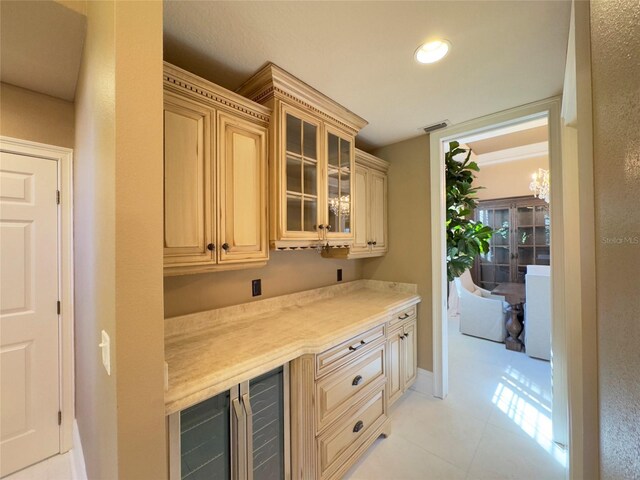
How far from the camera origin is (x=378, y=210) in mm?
2562

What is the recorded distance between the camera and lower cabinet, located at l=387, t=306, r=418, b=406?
6.55ft

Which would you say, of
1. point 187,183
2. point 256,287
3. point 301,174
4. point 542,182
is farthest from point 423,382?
point 542,182

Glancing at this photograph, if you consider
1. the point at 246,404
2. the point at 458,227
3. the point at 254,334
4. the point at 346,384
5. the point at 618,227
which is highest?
the point at 458,227

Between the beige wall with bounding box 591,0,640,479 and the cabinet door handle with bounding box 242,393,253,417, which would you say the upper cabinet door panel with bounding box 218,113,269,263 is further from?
the beige wall with bounding box 591,0,640,479

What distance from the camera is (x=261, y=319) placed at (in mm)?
1723

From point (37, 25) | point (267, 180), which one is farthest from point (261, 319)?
point (37, 25)

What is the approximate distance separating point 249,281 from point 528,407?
267 cm

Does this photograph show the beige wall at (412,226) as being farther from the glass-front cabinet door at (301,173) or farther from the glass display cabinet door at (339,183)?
the glass-front cabinet door at (301,173)

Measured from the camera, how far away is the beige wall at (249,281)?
1.47 m

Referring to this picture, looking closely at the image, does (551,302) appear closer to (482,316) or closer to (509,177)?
(482,316)

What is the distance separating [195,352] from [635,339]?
4.74ft

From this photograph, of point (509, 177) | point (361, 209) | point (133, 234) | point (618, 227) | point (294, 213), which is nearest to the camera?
point (618, 227)

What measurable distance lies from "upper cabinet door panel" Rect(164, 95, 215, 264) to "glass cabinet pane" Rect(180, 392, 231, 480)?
644 millimetres

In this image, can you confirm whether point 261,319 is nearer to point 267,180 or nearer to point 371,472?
point 267,180
